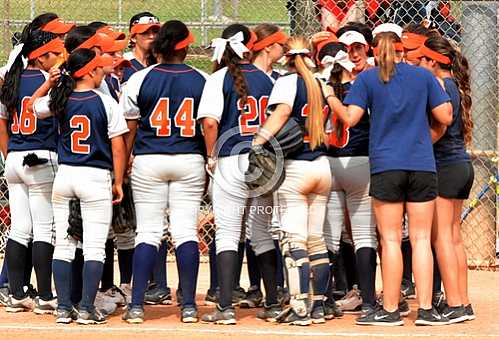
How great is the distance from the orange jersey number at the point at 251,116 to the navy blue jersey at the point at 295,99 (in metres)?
0.27

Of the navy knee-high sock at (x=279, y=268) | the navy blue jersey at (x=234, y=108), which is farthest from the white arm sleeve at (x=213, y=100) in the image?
the navy knee-high sock at (x=279, y=268)

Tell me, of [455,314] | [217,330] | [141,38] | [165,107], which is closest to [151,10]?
[141,38]

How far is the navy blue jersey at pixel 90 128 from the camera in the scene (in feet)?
26.1

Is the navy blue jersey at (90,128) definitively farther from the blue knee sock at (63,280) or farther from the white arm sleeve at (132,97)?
the blue knee sock at (63,280)

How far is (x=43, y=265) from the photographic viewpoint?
27.8ft

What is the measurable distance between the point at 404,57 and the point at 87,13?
230 inches

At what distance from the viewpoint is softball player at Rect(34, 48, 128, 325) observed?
795cm

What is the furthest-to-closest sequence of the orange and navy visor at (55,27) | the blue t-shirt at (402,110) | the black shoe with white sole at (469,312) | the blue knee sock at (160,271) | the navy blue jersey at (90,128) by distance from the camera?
the blue knee sock at (160,271)
the orange and navy visor at (55,27)
the black shoe with white sole at (469,312)
the navy blue jersey at (90,128)
the blue t-shirt at (402,110)

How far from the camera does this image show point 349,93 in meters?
7.82

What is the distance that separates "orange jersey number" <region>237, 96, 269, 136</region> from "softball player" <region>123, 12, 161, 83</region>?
129cm

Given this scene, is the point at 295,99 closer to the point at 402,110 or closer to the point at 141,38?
the point at 402,110

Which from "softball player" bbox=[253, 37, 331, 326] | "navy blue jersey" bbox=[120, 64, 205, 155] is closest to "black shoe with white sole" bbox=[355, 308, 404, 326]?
"softball player" bbox=[253, 37, 331, 326]

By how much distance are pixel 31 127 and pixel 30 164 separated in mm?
255

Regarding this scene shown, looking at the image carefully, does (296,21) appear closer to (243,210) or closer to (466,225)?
(466,225)
